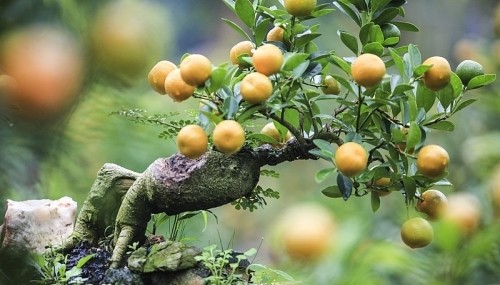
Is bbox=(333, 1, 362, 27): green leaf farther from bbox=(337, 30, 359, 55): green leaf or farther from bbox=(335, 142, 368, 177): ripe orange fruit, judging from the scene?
bbox=(335, 142, 368, 177): ripe orange fruit

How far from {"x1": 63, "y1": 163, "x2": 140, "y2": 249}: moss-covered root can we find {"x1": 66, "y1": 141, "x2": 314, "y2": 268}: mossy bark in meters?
0.05

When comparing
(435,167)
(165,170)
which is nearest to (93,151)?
(435,167)

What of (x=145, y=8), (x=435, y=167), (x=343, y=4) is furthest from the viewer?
(x=343, y=4)

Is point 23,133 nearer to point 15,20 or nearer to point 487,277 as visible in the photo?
point 15,20

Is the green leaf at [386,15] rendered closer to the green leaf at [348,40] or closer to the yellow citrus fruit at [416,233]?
the green leaf at [348,40]

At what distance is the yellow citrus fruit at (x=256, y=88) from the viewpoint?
587mm

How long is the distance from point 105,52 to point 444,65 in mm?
387

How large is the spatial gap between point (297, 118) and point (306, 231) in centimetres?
58

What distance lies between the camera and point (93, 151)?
31cm

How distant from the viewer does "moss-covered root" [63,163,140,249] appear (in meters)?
0.88

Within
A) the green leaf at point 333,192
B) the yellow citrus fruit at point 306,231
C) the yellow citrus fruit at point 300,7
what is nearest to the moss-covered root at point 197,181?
the green leaf at point 333,192

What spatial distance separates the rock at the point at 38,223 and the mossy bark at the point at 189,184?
0.37ft

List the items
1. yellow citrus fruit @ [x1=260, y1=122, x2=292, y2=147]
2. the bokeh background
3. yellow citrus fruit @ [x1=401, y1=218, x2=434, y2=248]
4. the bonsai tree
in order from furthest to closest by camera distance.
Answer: yellow citrus fruit @ [x1=260, y1=122, x2=292, y2=147], the bonsai tree, yellow citrus fruit @ [x1=401, y1=218, x2=434, y2=248], the bokeh background

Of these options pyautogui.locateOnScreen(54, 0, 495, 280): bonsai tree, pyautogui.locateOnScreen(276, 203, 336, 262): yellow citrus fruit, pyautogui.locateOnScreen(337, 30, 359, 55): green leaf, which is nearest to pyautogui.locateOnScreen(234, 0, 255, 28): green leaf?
pyautogui.locateOnScreen(54, 0, 495, 280): bonsai tree
